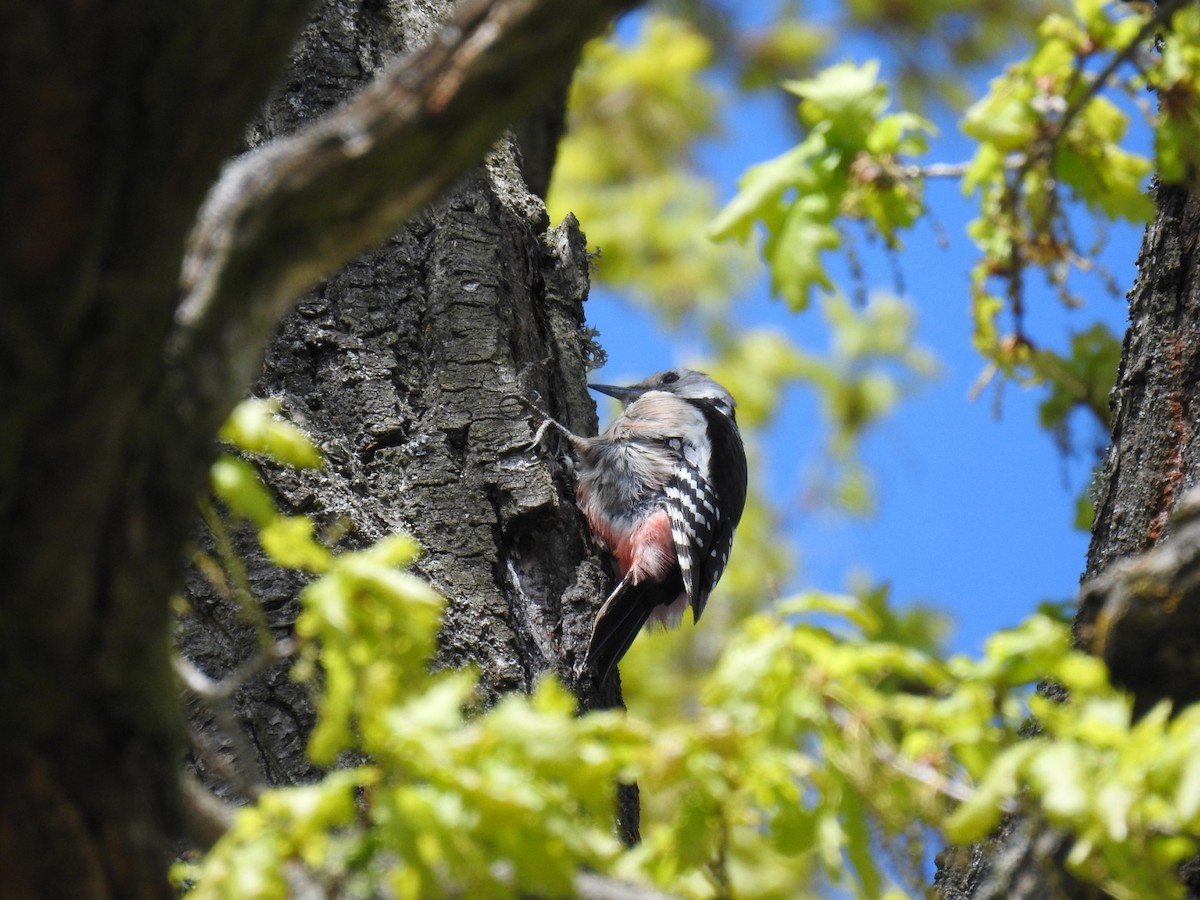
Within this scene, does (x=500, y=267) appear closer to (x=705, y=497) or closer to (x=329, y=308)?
(x=329, y=308)

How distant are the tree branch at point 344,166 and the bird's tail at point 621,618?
149 centimetres

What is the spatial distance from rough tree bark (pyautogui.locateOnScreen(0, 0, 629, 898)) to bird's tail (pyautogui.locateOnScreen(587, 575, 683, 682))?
1.45 meters

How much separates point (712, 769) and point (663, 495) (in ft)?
11.0

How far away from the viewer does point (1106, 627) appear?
4.65ft

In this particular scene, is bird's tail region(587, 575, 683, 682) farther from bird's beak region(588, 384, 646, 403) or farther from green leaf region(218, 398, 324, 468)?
bird's beak region(588, 384, 646, 403)

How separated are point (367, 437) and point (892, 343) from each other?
18.0 ft

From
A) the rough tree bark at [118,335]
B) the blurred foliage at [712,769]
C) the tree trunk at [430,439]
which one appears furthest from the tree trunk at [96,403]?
the tree trunk at [430,439]

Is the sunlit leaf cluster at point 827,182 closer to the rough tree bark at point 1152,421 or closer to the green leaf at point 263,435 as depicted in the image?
the rough tree bark at point 1152,421

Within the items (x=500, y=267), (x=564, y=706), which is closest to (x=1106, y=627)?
(x=564, y=706)

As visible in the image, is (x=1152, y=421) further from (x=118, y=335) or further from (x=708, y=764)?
(x=118, y=335)

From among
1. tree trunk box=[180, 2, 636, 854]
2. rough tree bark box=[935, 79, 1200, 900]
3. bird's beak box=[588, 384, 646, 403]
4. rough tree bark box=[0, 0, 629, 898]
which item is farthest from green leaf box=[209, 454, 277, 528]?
bird's beak box=[588, 384, 646, 403]

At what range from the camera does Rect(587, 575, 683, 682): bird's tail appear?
258 cm

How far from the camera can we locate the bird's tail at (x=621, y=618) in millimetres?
2578

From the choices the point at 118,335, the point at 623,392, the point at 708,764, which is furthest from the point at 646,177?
the point at 118,335
